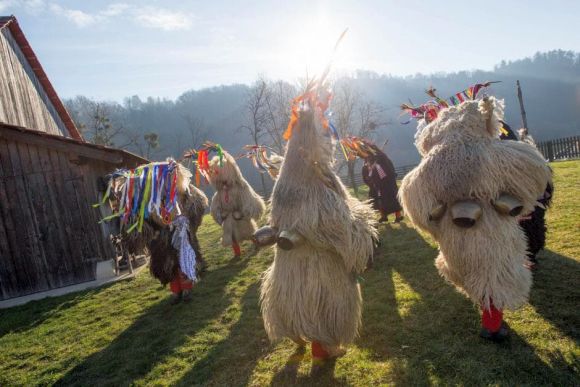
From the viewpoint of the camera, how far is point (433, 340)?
11.0 feet

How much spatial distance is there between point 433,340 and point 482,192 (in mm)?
1489

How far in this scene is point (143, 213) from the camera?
493 cm

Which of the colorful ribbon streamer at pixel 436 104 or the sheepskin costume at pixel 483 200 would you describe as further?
the colorful ribbon streamer at pixel 436 104

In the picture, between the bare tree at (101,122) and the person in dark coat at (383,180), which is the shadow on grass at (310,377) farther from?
the bare tree at (101,122)

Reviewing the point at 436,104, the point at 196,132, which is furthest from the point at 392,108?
the point at 436,104

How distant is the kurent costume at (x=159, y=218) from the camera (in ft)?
16.7

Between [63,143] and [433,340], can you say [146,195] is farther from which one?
[63,143]

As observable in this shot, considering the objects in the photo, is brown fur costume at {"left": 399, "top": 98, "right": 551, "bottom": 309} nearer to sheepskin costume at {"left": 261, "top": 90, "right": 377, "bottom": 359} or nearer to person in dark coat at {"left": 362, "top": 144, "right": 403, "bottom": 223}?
sheepskin costume at {"left": 261, "top": 90, "right": 377, "bottom": 359}

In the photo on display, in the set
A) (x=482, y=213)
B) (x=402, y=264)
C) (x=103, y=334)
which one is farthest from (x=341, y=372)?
(x=103, y=334)

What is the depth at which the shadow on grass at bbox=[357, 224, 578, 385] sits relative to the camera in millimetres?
2719

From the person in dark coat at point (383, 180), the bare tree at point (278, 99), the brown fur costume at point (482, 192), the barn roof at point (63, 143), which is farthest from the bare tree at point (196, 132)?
the brown fur costume at point (482, 192)

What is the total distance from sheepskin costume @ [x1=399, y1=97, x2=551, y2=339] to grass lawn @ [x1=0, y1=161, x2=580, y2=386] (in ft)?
1.47

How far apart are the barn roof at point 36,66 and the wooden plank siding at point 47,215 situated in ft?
21.2

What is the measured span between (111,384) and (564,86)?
106192mm
